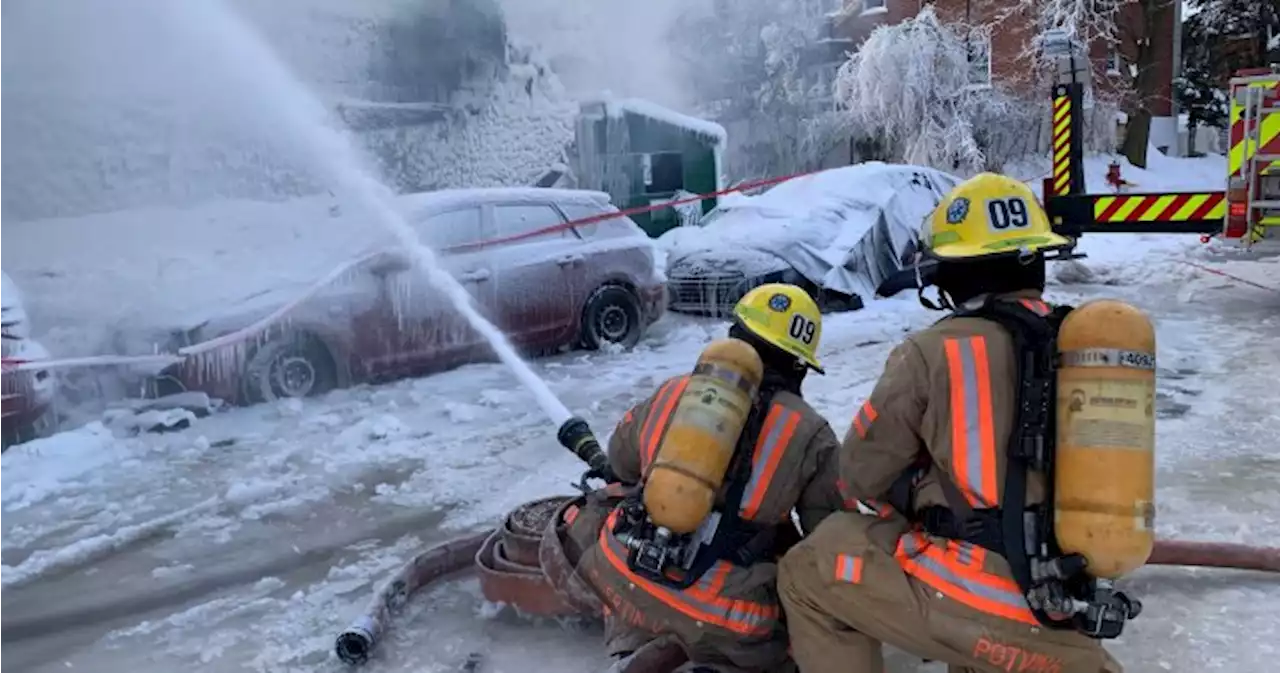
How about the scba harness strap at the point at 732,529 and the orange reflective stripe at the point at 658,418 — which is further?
the orange reflective stripe at the point at 658,418

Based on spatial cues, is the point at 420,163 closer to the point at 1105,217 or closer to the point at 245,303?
the point at 245,303

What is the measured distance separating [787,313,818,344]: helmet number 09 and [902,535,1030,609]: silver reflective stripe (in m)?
0.80

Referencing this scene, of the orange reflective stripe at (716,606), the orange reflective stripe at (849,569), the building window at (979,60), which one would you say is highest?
the building window at (979,60)

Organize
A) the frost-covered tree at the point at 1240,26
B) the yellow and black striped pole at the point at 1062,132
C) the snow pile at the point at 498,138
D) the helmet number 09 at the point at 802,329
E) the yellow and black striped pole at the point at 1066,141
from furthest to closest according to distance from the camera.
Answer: the frost-covered tree at the point at 1240,26, the snow pile at the point at 498,138, the yellow and black striped pole at the point at 1062,132, the yellow and black striped pole at the point at 1066,141, the helmet number 09 at the point at 802,329

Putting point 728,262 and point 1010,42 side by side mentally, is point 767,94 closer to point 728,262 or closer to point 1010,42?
point 1010,42

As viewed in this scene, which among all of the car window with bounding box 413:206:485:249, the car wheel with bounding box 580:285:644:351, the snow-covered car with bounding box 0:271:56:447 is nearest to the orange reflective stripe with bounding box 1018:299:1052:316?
the snow-covered car with bounding box 0:271:56:447


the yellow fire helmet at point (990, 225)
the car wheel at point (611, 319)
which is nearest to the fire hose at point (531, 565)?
the yellow fire helmet at point (990, 225)

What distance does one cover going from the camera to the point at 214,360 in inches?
276

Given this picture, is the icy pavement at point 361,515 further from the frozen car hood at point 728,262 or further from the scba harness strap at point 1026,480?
the frozen car hood at point 728,262

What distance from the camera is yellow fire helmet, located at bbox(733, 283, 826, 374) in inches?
123

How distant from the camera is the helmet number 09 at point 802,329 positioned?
3.16 metres

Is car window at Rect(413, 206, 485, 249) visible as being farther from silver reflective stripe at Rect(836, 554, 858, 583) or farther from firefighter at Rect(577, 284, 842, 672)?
silver reflective stripe at Rect(836, 554, 858, 583)

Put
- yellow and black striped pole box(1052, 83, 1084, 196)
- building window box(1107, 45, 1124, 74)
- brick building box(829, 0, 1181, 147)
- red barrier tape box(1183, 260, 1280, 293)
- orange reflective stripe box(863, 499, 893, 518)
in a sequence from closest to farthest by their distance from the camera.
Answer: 1. orange reflective stripe box(863, 499, 893, 518)
2. yellow and black striped pole box(1052, 83, 1084, 196)
3. red barrier tape box(1183, 260, 1280, 293)
4. brick building box(829, 0, 1181, 147)
5. building window box(1107, 45, 1124, 74)

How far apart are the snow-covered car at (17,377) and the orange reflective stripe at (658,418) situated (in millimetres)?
4545
